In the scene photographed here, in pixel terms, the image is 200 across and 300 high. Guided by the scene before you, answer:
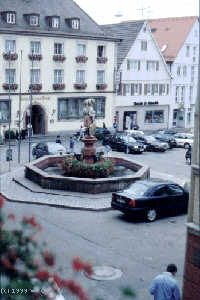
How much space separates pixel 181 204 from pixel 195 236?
408 inches

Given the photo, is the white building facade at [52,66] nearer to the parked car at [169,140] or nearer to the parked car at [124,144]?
the parked car at [124,144]

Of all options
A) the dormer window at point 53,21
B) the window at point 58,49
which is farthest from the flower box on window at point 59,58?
the dormer window at point 53,21

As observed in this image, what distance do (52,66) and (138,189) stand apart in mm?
32204

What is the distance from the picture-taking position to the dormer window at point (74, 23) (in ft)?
163

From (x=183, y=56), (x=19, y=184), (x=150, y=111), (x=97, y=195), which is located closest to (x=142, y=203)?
(x=97, y=195)

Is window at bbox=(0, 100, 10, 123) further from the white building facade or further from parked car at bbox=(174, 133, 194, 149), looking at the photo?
parked car at bbox=(174, 133, 194, 149)

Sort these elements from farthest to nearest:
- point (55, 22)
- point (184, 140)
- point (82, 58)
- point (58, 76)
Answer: point (82, 58) → point (58, 76) → point (55, 22) → point (184, 140)

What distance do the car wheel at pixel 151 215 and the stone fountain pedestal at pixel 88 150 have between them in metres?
6.83

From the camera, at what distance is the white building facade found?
1789 inches

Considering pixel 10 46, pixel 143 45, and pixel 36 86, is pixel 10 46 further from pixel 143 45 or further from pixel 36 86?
pixel 143 45

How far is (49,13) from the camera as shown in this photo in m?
49.0

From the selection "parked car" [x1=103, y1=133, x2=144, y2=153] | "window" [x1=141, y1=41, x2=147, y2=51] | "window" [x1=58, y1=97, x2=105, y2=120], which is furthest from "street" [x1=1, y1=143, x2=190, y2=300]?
"window" [x1=141, y1=41, x2=147, y2=51]

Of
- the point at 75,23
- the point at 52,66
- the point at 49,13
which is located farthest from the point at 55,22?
the point at 52,66

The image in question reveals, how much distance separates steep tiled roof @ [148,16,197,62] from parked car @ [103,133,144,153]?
989 inches
